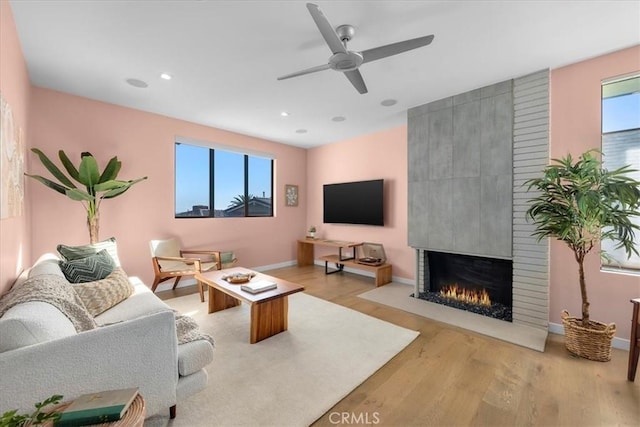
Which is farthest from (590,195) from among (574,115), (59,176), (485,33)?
(59,176)

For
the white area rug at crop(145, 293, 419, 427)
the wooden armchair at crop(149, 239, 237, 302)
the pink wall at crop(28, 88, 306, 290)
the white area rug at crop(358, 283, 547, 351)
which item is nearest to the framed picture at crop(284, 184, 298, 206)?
the pink wall at crop(28, 88, 306, 290)

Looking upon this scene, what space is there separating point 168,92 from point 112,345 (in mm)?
3075

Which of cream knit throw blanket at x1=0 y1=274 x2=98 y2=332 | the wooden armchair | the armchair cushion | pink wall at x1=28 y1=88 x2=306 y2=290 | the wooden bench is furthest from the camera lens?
the wooden bench

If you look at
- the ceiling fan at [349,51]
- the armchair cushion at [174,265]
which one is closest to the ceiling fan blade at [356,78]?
the ceiling fan at [349,51]

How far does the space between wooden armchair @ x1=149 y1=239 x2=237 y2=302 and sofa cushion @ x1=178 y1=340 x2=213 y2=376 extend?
210cm

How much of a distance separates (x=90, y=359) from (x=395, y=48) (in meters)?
2.53

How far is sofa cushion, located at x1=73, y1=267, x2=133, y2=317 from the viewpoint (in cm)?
210

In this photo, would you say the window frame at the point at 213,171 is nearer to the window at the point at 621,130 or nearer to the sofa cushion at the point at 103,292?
the sofa cushion at the point at 103,292

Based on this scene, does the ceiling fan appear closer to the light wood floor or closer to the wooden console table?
the light wood floor

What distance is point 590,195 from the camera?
85.3 inches


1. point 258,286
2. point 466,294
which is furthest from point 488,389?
point 258,286

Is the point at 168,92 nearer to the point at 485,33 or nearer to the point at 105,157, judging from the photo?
the point at 105,157

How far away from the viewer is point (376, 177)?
4.98 metres

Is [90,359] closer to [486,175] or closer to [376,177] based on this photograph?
[486,175]
